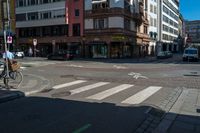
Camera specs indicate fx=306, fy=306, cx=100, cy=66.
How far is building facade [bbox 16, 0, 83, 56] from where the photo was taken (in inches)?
2004

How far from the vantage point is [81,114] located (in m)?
8.64

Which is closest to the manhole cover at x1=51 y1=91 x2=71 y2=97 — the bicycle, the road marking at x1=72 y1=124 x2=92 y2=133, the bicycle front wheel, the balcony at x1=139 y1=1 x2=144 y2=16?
the bicycle

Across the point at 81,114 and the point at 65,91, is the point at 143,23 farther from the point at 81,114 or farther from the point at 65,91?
the point at 81,114

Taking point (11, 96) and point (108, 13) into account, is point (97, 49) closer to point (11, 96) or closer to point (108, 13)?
point (108, 13)

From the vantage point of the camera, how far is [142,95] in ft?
39.8

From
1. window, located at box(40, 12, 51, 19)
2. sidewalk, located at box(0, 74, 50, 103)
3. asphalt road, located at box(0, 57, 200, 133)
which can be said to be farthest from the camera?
window, located at box(40, 12, 51, 19)

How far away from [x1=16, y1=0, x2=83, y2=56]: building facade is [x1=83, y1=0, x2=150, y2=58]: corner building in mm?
1853

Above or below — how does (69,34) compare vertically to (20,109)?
above

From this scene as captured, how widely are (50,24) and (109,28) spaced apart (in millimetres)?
11632

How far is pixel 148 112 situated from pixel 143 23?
5362 centimetres

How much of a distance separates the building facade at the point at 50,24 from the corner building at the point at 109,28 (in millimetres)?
1853

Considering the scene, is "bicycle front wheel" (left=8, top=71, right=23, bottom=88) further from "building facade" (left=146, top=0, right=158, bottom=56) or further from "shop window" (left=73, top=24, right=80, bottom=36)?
"building facade" (left=146, top=0, right=158, bottom=56)

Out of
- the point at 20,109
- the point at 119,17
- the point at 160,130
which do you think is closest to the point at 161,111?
the point at 160,130

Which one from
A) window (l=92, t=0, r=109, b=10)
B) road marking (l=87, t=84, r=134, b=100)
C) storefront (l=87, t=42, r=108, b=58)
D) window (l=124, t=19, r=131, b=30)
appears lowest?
road marking (l=87, t=84, r=134, b=100)
